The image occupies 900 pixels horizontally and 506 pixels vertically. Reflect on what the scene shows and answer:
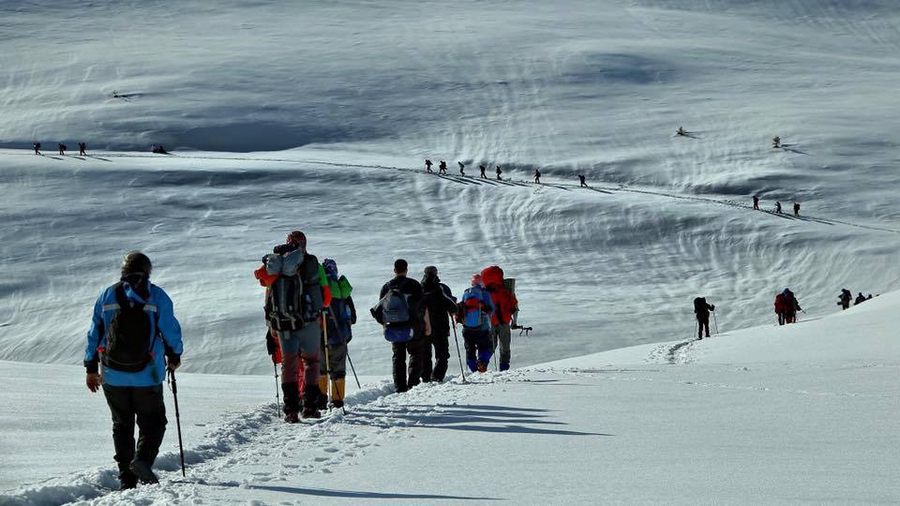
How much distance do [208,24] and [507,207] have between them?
58.3 m

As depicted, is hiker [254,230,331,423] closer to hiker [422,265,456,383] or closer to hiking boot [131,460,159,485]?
hiker [422,265,456,383]

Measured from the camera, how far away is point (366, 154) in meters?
63.7

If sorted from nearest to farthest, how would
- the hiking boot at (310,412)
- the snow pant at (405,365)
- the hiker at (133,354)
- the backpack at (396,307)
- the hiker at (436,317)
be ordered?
the hiker at (133,354), the hiking boot at (310,412), the backpack at (396,307), the snow pant at (405,365), the hiker at (436,317)

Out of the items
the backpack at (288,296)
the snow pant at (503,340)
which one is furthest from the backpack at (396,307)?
the snow pant at (503,340)

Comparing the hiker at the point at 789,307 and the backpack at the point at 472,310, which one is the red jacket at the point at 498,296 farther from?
the hiker at the point at 789,307

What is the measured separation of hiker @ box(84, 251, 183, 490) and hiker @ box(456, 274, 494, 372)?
7.20 meters

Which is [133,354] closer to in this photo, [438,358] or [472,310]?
[438,358]

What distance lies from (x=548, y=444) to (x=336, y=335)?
170 inches

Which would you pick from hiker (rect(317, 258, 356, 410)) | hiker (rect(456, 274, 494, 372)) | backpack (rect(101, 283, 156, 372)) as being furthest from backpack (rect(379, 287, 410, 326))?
backpack (rect(101, 283, 156, 372))

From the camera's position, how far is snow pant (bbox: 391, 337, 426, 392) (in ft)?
39.4

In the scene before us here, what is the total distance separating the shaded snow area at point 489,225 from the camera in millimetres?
6402

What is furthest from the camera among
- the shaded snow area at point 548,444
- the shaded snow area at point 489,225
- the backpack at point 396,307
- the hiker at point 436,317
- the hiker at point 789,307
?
the hiker at point 789,307

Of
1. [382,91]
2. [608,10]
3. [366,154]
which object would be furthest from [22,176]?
[608,10]

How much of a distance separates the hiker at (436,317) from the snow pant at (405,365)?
10 cm
